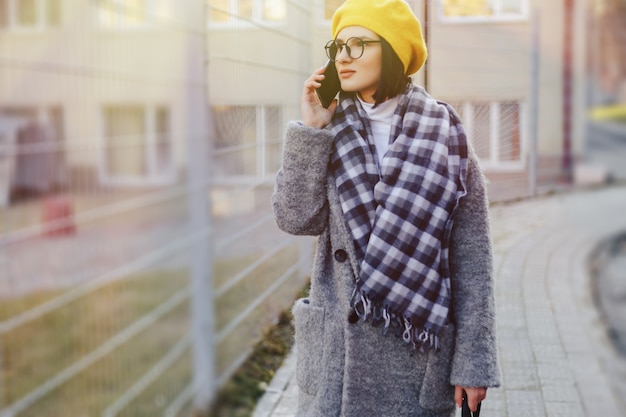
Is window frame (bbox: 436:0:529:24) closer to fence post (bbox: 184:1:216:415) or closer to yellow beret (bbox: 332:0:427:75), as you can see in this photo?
fence post (bbox: 184:1:216:415)

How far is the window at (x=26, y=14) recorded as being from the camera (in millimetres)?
2609

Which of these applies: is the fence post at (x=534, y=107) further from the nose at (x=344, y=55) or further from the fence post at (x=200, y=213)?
the nose at (x=344, y=55)

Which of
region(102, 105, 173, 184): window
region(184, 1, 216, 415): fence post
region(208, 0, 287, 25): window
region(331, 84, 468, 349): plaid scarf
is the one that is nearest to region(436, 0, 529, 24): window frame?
region(208, 0, 287, 25): window

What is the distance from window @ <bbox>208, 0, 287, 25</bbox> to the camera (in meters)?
4.08

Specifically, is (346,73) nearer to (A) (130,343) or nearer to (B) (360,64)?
(B) (360,64)

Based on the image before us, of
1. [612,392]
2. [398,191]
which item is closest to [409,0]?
[398,191]

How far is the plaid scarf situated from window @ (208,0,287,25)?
1.94 m

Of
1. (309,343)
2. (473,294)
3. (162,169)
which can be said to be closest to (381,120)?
(473,294)

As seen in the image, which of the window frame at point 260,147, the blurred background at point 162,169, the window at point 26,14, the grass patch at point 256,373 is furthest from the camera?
the window frame at point 260,147

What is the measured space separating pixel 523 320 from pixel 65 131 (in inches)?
125

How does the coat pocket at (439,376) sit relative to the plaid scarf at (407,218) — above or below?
below

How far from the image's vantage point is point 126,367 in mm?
3512

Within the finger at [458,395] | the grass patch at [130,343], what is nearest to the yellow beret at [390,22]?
the finger at [458,395]

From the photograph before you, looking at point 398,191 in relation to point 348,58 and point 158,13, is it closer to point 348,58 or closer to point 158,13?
point 348,58
